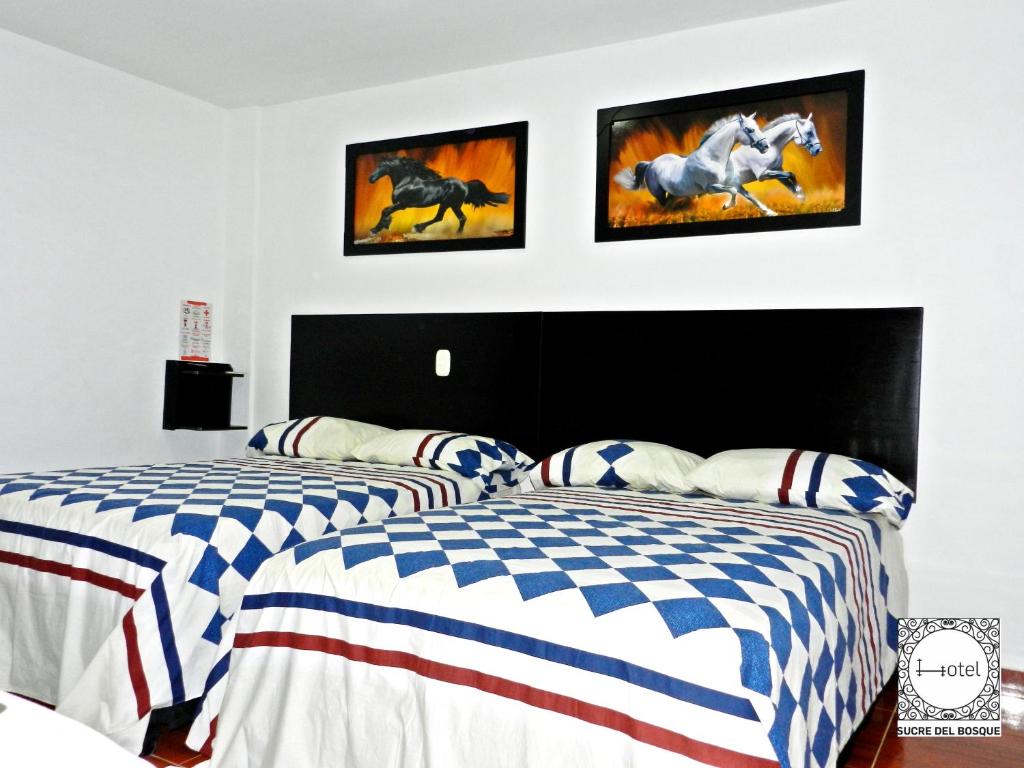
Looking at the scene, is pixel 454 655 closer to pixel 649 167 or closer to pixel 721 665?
pixel 721 665

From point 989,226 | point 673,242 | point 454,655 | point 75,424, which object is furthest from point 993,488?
point 75,424

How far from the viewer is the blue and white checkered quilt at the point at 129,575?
2.14 meters

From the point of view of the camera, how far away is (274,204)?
15.6ft

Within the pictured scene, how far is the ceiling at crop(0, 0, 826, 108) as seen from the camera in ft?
11.3

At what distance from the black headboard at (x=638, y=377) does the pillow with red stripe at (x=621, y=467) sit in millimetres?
306

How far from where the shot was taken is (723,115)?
3516 mm

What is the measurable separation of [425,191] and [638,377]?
1.51m

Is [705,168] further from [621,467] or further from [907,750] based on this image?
[907,750]

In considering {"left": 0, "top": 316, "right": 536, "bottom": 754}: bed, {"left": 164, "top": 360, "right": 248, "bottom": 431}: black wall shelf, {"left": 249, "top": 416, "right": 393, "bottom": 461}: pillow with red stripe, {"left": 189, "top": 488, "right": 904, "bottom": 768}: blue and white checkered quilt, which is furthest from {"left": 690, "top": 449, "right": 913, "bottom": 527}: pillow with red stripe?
{"left": 164, "top": 360, "right": 248, "bottom": 431}: black wall shelf

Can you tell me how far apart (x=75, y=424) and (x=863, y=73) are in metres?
3.86

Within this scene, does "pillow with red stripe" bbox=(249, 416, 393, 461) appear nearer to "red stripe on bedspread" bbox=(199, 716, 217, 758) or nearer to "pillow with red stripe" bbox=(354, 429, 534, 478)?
"pillow with red stripe" bbox=(354, 429, 534, 478)

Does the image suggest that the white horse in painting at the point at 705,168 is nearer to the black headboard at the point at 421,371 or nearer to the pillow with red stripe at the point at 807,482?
the black headboard at the point at 421,371

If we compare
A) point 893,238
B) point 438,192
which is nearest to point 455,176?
point 438,192

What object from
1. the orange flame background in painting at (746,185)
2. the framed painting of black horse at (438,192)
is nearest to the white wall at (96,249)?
the framed painting of black horse at (438,192)
